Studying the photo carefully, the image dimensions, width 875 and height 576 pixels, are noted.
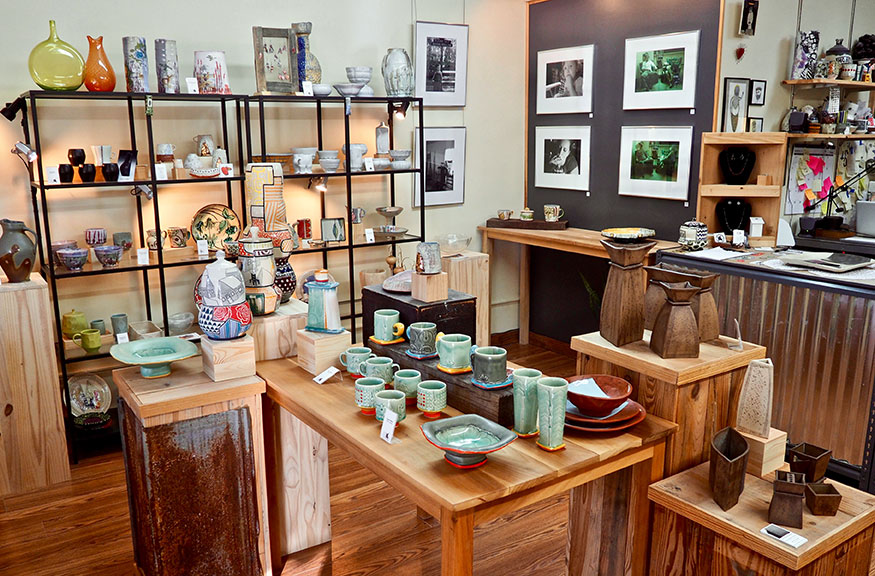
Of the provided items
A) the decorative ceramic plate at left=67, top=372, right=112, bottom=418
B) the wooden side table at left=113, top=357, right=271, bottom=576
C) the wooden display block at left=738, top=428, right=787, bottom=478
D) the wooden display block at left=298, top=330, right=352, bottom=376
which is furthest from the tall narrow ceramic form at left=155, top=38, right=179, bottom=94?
the wooden display block at left=738, top=428, right=787, bottom=478

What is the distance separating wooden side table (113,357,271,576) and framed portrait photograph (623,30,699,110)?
3240mm

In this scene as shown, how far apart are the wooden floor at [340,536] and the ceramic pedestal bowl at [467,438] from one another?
1131mm

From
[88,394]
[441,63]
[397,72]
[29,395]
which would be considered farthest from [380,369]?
[441,63]

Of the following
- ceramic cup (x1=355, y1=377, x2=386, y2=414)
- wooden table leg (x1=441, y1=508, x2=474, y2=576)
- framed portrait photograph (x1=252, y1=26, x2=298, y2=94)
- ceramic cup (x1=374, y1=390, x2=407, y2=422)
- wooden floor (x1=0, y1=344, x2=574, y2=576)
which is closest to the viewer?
wooden table leg (x1=441, y1=508, x2=474, y2=576)

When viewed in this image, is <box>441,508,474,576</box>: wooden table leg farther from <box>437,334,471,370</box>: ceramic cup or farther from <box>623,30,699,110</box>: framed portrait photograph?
<box>623,30,699,110</box>: framed portrait photograph

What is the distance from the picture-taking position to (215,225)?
4113 millimetres

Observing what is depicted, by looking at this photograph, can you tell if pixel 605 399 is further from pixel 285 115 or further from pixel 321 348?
pixel 285 115

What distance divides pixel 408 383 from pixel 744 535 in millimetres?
978

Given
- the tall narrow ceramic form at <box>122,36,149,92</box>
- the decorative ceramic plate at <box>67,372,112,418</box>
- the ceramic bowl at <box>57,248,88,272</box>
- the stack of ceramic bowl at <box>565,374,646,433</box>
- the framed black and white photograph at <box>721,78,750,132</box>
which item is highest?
the tall narrow ceramic form at <box>122,36,149,92</box>

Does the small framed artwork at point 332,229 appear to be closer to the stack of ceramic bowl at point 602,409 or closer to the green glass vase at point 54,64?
the green glass vase at point 54,64

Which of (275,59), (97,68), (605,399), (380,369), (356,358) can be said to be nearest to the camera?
(605,399)

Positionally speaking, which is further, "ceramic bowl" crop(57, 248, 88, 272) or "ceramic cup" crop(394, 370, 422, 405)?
"ceramic bowl" crop(57, 248, 88, 272)

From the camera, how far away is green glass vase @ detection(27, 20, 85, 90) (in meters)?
3.34

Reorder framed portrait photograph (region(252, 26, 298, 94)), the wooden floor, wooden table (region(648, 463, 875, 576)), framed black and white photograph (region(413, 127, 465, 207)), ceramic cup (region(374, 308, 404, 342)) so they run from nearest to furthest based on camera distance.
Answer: wooden table (region(648, 463, 875, 576))
ceramic cup (region(374, 308, 404, 342))
the wooden floor
framed portrait photograph (region(252, 26, 298, 94))
framed black and white photograph (region(413, 127, 465, 207))
